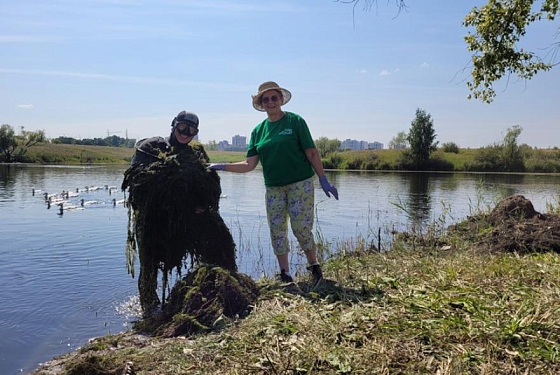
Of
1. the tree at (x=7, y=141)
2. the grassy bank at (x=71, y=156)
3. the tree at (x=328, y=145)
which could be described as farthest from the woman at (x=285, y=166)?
the tree at (x=7, y=141)

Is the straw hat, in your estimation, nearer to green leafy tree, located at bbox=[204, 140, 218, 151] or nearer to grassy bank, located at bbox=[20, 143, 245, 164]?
green leafy tree, located at bbox=[204, 140, 218, 151]

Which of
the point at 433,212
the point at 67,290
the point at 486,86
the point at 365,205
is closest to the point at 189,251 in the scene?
the point at 67,290

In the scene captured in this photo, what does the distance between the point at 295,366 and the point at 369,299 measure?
1.52 m

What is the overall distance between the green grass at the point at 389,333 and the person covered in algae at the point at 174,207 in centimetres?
99

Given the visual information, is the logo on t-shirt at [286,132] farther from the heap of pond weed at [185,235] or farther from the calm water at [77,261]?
the calm water at [77,261]

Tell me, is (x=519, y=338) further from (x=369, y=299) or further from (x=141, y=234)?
(x=141, y=234)

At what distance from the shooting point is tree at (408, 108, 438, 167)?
6894 cm

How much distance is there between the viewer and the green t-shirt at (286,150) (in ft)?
17.6

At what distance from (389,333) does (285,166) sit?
7.90ft

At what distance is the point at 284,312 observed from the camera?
14.3 feet

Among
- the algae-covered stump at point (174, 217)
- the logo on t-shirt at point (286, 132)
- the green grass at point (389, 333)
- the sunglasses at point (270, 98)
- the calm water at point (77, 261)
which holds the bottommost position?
the calm water at point (77, 261)

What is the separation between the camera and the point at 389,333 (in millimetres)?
3549

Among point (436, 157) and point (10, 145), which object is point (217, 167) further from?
point (10, 145)

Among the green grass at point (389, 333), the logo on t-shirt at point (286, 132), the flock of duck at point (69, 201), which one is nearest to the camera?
the green grass at point (389, 333)
